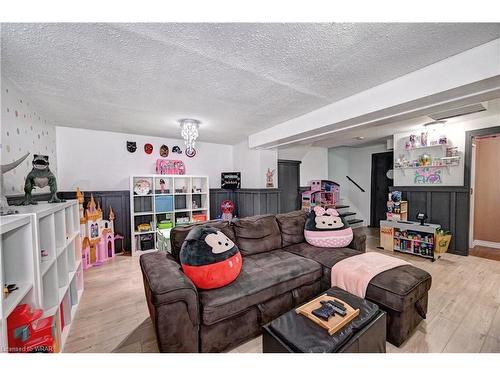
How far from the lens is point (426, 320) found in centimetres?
179

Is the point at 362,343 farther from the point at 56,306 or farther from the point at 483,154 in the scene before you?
the point at 483,154

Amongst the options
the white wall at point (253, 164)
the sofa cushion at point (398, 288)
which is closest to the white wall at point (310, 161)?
the white wall at point (253, 164)

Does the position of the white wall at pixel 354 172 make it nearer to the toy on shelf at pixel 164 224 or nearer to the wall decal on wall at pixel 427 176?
the wall decal on wall at pixel 427 176

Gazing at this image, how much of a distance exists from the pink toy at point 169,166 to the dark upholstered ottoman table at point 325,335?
360 centimetres

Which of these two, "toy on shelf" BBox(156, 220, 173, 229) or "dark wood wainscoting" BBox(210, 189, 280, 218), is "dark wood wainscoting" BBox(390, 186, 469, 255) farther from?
"toy on shelf" BBox(156, 220, 173, 229)

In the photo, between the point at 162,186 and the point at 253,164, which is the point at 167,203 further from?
the point at 253,164

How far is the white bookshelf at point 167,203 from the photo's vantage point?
12.3 ft

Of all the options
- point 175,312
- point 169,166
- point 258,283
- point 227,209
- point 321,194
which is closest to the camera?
point 175,312

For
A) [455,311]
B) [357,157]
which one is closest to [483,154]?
[357,157]

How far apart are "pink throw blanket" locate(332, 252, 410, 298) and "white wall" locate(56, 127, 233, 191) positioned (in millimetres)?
3611

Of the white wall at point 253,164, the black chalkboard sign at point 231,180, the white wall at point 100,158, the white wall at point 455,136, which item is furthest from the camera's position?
the black chalkboard sign at point 231,180

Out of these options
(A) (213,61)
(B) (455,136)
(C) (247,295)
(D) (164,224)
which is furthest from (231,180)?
(B) (455,136)

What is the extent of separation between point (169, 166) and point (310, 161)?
3630 millimetres
